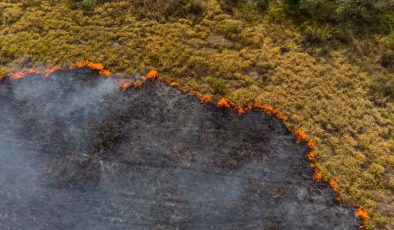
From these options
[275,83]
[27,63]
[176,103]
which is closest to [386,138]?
[275,83]

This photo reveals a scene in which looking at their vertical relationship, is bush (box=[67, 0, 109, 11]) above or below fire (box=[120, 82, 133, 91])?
above

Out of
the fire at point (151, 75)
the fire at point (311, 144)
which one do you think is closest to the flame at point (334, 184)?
the fire at point (311, 144)

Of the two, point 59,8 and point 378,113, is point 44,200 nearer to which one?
point 59,8

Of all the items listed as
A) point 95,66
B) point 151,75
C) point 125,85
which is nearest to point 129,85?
point 125,85

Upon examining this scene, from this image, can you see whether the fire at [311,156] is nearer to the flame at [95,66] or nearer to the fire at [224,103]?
the fire at [224,103]

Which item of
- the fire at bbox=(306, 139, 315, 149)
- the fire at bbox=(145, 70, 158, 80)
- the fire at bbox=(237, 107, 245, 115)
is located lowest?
the fire at bbox=(306, 139, 315, 149)

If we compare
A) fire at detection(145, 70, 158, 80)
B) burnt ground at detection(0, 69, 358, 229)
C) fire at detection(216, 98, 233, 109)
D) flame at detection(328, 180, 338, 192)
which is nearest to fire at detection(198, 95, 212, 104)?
burnt ground at detection(0, 69, 358, 229)

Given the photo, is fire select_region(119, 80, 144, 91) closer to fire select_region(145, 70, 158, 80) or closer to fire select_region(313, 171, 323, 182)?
fire select_region(145, 70, 158, 80)
